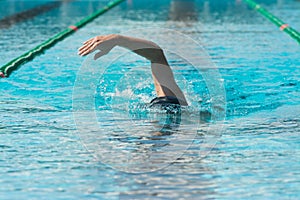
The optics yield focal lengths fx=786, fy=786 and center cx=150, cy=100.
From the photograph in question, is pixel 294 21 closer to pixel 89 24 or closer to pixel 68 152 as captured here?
pixel 89 24

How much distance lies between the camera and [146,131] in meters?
4.14

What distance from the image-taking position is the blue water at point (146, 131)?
3.17 m

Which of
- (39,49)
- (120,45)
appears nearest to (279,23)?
(39,49)

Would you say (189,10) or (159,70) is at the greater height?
(189,10)

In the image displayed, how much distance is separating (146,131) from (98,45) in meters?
0.53

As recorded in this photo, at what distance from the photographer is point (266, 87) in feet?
18.9

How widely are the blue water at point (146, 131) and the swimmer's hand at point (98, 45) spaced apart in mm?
430

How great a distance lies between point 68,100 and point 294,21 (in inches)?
245

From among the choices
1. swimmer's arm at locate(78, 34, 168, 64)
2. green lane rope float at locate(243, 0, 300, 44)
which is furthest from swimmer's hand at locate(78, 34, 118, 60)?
green lane rope float at locate(243, 0, 300, 44)

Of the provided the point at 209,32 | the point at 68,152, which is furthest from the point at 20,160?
the point at 209,32

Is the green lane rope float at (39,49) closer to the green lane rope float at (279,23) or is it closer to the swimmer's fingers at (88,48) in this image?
the swimmer's fingers at (88,48)

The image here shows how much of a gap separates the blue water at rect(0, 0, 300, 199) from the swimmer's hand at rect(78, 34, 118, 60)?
430 mm

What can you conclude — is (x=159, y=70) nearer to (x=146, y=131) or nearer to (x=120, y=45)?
(x=120, y=45)

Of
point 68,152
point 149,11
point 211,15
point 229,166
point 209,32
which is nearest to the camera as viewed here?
point 229,166
